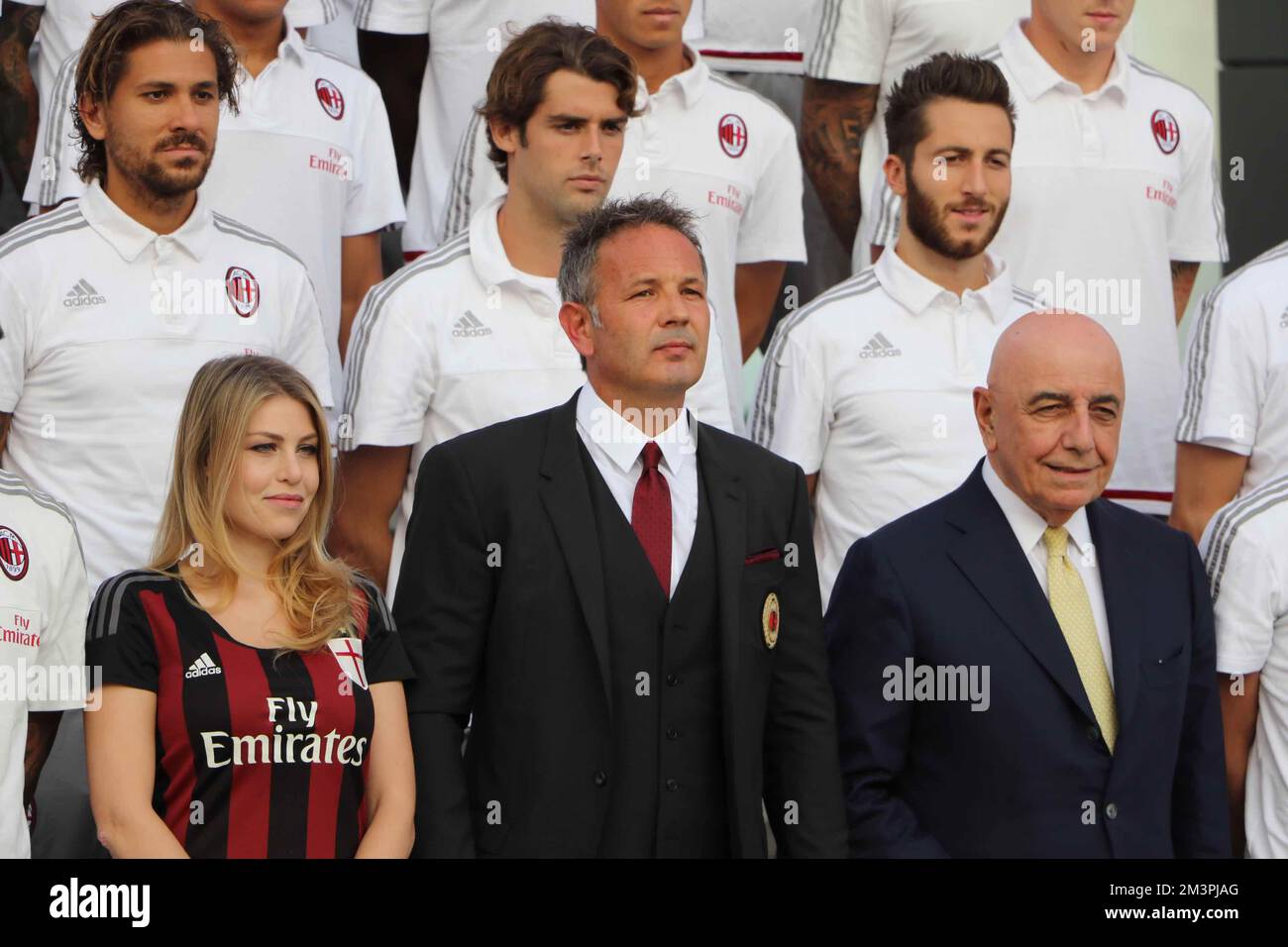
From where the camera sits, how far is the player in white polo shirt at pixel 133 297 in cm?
412

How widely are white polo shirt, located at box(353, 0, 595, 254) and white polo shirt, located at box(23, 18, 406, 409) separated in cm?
24

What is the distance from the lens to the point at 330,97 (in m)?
4.96

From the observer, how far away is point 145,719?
3.30 m

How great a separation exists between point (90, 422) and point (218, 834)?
3.86ft

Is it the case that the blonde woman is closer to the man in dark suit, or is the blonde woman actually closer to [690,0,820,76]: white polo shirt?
the man in dark suit

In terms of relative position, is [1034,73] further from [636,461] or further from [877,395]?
[636,461]

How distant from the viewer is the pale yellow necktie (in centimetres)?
367

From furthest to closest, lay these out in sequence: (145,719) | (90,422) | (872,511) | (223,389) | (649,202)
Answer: (872,511)
(90,422)
(649,202)
(223,389)
(145,719)

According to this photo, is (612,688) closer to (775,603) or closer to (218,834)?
(775,603)

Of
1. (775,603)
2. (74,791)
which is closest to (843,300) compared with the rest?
(775,603)

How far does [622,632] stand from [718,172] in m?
1.98

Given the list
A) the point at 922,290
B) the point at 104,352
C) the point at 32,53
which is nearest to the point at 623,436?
the point at 104,352

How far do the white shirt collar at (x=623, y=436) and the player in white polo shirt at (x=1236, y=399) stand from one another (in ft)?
5.08
